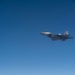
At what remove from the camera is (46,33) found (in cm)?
2544

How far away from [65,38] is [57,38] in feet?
2.81

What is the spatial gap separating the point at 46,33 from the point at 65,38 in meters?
1.83

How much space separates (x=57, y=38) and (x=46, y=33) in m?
1.05

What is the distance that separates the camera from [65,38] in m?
24.4

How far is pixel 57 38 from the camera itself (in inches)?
985
